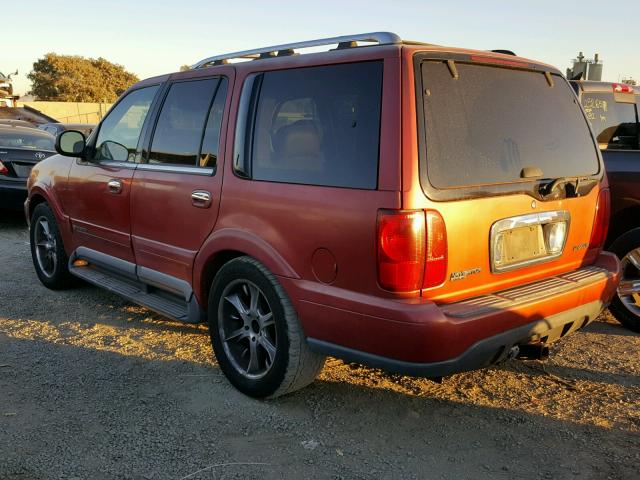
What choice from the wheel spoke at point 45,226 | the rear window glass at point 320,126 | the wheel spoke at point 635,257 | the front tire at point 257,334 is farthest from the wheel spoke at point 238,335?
the wheel spoke at point 635,257

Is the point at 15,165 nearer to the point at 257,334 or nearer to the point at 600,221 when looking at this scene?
the point at 257,334

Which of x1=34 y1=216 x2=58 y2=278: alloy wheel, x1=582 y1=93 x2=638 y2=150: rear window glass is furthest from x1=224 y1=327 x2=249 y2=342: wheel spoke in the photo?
x1=582 y1=93 x2=638 y2=150: rear window glass

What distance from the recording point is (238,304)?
3.44 meters

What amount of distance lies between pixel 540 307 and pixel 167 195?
2345 mm

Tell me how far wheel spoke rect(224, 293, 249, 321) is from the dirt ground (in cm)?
49

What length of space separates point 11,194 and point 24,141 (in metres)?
1.19

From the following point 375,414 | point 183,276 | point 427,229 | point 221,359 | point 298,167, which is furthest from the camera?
point 183,276

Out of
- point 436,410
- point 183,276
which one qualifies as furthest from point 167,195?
point 436,410

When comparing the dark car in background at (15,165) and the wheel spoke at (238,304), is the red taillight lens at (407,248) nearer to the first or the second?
the wheel spoke at (238,304)

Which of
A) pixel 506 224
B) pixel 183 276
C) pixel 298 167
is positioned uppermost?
pixel 298 167

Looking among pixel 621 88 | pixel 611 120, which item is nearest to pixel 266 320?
pixel 611 120

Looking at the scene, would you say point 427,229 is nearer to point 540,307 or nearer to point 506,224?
point 506,224

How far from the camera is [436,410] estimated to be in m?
3.34

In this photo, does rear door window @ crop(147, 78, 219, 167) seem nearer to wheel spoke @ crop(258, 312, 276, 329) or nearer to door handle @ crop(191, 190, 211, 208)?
door handle @ crop(191, 190, 211, 208)
